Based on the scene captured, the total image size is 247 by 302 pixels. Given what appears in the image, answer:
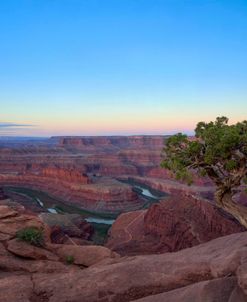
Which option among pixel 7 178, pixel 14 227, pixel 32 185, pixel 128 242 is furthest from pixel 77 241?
pixel 7 178

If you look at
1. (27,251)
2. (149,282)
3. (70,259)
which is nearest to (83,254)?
(70,259)

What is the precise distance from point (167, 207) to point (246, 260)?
119 feet

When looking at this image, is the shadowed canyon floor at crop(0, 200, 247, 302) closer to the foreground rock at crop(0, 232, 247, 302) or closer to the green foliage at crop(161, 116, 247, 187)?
the foreground rock at crop(0, 232, 247, 302)

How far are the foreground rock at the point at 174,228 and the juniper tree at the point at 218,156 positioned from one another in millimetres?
25297

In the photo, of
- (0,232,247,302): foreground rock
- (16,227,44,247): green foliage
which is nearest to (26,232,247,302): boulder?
(0,232,247,302): foreground rock

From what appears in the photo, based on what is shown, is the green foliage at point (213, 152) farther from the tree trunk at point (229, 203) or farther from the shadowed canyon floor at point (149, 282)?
the shadowed canyon floor at point (149, 282)

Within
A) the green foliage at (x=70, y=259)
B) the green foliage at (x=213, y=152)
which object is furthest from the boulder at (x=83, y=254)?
the green foliage at (x=213, y=152)

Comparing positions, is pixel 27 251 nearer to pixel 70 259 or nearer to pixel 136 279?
pixel 70 259

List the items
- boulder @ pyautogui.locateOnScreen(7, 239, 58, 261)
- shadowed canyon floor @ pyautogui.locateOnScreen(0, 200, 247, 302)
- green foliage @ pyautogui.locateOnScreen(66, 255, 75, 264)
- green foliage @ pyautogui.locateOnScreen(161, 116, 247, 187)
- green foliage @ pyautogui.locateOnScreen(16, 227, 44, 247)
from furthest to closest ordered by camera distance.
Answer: green foliage @ pyautogui.locateOnScreen(16, 227, 44, 247) → green foliage @ pyautogui.locateOnScreen(66, 255, 75, 264) → boulder @ pyautogui.locateOnScreen(7, 239, 58, 261) → green foliage @ pyautogui.locateOnScreen(161, 116, 247, 187) → shadowed canyon floor @ pyautogui.locateOnScreen(0, 200, 247, 302)

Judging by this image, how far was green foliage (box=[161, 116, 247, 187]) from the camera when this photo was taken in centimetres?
1191

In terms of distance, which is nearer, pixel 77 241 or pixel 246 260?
pixel 246 260

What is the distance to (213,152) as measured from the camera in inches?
479

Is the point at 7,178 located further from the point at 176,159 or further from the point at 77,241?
the point at 176,159

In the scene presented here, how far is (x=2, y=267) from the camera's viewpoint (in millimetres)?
18094
